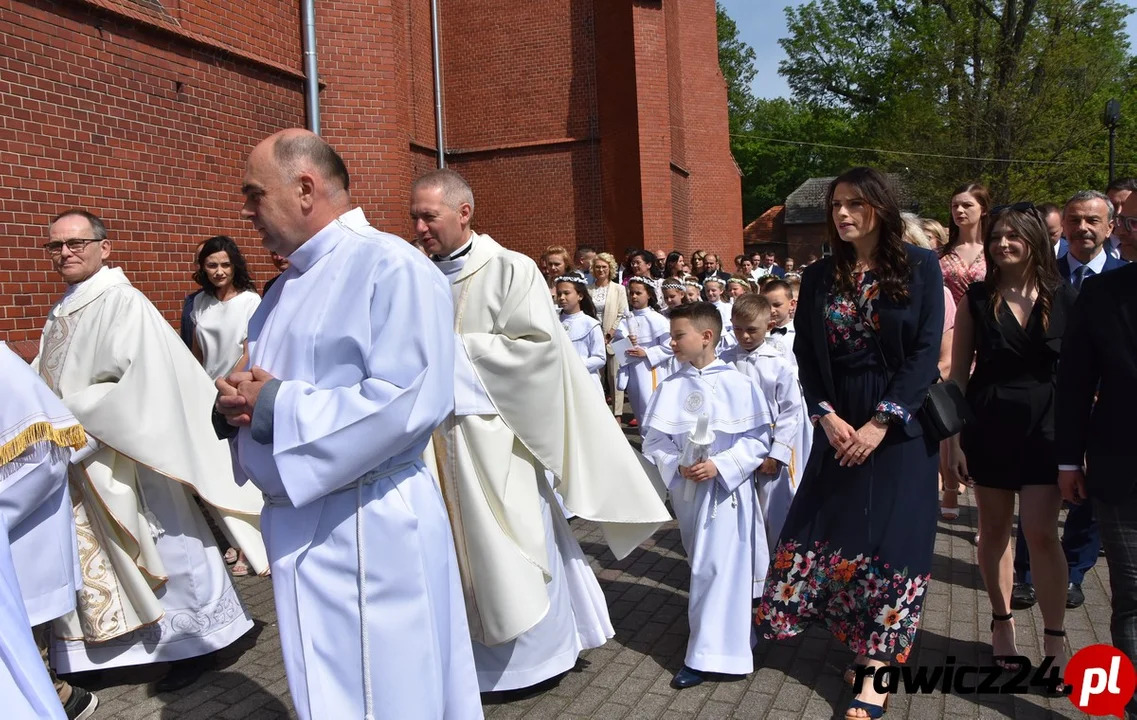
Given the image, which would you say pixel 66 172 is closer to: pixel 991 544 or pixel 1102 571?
pixel 991 544

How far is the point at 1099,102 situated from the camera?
90.6 ft

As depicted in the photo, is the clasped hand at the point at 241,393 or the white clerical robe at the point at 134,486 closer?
the clasped hand at the point at 241,393

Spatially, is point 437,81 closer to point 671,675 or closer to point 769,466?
point 769,466

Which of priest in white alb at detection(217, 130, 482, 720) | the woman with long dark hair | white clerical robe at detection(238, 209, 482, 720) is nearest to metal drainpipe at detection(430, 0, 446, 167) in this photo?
the woman with long dark hair

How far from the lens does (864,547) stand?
12.1 ft

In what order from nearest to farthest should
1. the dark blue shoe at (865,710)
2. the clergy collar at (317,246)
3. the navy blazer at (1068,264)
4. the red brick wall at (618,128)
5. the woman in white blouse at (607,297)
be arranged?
1. the clergy collar at (317,246)
2. the dark blue shoe at (865,710)
3. the navy blazer at (1068,264)
4. the woman in white blouse at (607,297)
5. the red brick wall at (618,128)

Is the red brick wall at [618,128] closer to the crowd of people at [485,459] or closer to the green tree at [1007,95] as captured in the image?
the crowd of people at [485,459]

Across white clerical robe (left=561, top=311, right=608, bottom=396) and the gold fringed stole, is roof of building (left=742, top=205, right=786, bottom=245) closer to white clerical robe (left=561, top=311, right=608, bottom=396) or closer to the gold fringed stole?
white clerical robe (left=561, top=311, right=608, bottom=396)

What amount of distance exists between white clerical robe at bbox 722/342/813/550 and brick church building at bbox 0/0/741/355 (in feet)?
16.5

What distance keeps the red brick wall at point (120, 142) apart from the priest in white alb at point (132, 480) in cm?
284

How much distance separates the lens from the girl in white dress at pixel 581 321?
29.7 feet

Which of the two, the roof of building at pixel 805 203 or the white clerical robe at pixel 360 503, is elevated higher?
the roof of building at pixel 805 203

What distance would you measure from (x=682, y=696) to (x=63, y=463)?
8.55ft

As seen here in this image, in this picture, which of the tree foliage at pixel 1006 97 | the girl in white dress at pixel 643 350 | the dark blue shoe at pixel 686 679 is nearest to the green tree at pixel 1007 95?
the tree foliage at pixel 1006 97
